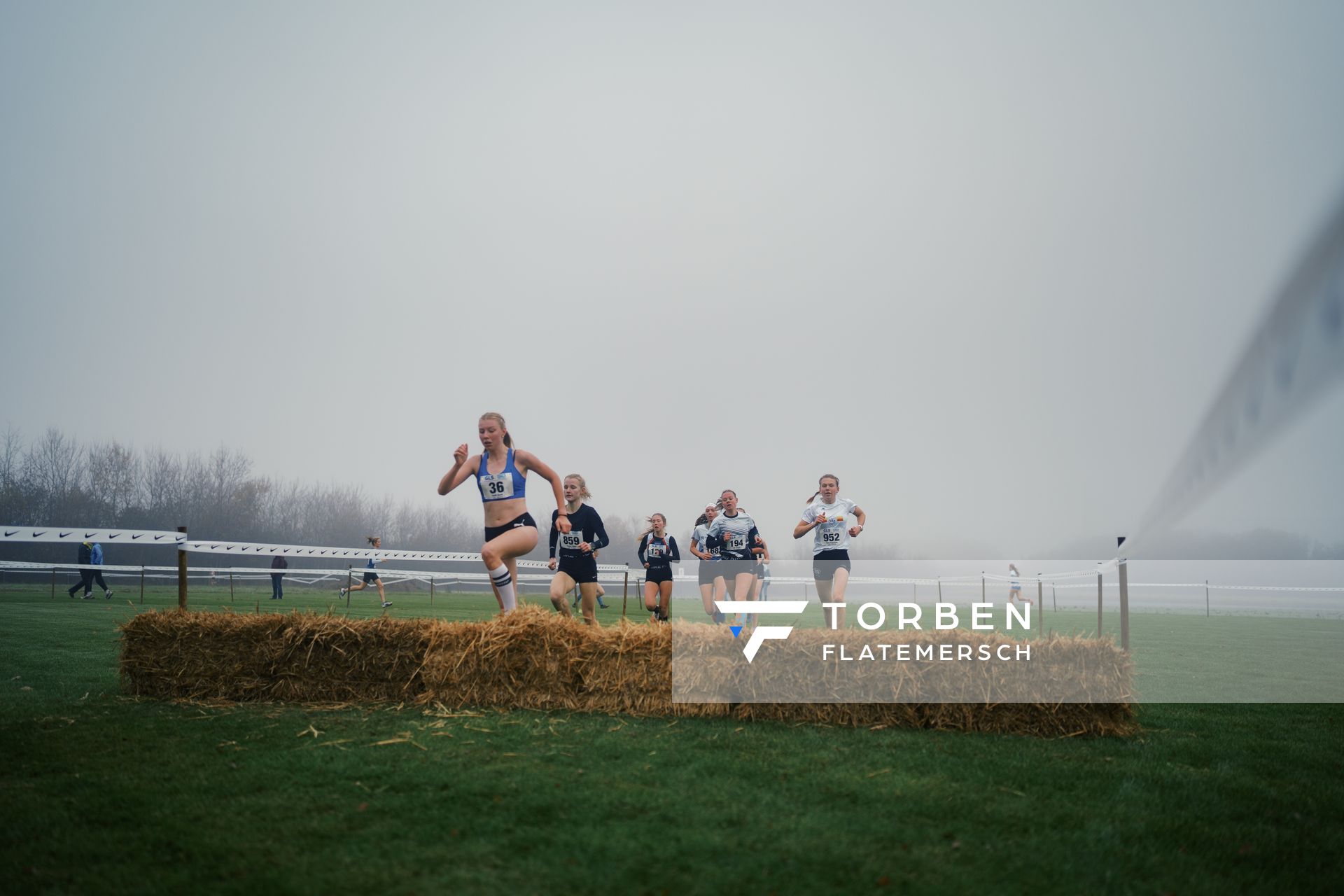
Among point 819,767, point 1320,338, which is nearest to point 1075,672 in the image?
point 819,767

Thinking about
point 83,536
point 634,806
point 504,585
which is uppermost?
point 83,536

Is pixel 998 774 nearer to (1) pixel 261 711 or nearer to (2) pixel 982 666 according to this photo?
(2) pixel 982 666

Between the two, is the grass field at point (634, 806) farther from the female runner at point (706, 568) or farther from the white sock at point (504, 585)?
the female runner at point (706, 568)

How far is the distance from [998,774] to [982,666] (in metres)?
1.56

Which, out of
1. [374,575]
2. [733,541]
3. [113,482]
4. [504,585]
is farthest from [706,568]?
[113,482]

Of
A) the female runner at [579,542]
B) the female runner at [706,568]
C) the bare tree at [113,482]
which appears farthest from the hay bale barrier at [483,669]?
the bare tree at [113,482]

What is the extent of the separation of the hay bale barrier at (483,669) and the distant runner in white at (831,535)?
5.05 m

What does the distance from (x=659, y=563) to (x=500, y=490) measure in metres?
5.13

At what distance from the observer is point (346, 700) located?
712 centimetres

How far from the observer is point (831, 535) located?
11594 millimetres

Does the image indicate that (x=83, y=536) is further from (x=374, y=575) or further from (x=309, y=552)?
(x=374, y=575)

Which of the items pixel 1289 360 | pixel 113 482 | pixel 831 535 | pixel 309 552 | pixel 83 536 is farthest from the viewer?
pixel 113 482

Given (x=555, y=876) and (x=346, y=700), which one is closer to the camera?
(x=555, y=876)

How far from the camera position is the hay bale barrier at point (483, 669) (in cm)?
627
